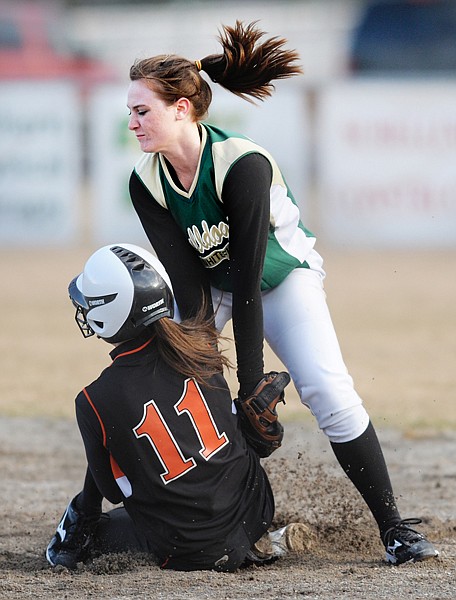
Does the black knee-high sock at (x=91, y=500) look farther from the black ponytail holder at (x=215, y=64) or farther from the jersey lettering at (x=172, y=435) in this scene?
the black ponytail holder at (x=215, y=64)

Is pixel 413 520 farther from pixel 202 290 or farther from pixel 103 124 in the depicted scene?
pixel 103 124

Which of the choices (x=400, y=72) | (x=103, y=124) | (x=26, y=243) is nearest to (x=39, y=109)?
(x=103, y=124)

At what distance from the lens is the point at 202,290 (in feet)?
14.0

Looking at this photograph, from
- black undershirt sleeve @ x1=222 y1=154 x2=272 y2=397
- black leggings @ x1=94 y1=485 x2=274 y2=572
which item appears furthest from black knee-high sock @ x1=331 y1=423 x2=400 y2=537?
black undershirt sleeve @ x1=222 y1=154 x2=272 y2=397

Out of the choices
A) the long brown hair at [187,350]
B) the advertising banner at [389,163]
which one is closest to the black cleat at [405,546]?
the long brown hair at [187,350]

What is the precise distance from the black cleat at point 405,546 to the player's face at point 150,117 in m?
1.65

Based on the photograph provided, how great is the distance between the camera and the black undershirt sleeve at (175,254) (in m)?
4.23

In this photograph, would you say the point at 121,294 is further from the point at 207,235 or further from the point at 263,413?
the point at 263,413

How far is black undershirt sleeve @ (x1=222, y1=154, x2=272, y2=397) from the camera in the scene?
386cm

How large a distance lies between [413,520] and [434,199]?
10.7 metres

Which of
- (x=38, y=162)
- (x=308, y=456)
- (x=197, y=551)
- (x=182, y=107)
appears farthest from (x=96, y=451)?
(x=38, y=162)

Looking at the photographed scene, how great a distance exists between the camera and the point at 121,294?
3.72 metres

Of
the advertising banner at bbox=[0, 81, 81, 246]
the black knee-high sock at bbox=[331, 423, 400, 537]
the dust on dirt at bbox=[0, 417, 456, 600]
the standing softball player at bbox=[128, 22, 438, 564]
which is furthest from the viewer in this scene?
the advertising banner at bbox=[0, 81, 81, 246]

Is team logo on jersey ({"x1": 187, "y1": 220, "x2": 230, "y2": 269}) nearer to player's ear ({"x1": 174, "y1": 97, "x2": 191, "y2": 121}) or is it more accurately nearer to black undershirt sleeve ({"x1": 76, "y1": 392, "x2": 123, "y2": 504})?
player's ear ({"x1": 174, "y1": 97, "x2": 191, "y2": 121})
